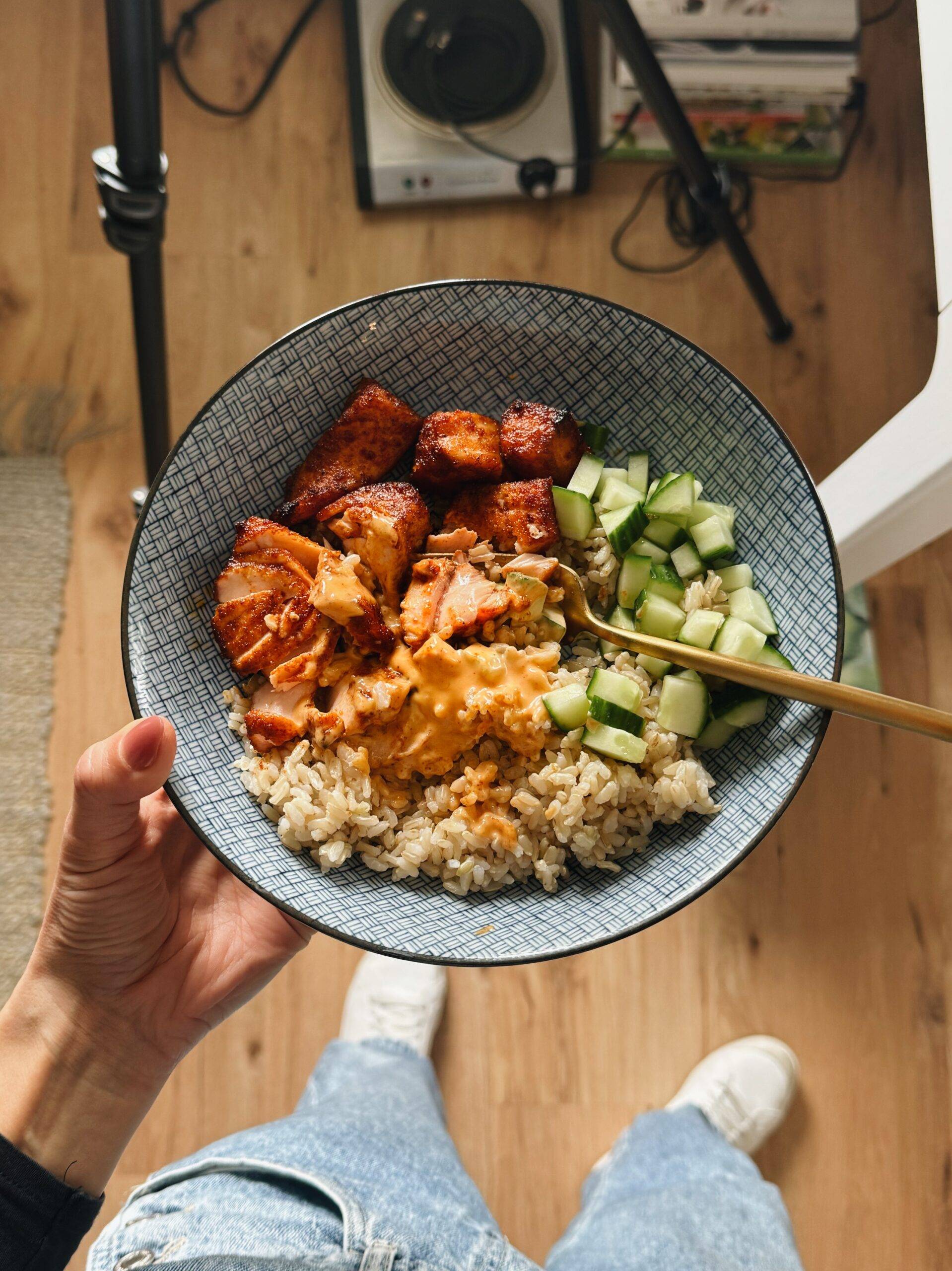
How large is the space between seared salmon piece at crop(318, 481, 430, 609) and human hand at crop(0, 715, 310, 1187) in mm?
443

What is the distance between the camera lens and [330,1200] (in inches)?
65.6

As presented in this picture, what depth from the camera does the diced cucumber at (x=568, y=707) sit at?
132 centimetres

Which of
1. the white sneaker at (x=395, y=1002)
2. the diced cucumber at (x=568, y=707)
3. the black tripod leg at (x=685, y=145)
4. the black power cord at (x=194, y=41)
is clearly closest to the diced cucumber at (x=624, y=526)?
the diced cucumber at (x=568, y=707)

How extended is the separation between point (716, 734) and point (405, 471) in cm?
61

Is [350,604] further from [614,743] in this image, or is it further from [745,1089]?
[745,1089]

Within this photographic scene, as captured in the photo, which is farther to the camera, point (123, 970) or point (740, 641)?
point (123, 970)

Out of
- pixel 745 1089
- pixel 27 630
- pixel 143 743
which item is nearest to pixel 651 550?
pixel 143 743

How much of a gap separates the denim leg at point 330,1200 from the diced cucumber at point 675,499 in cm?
122

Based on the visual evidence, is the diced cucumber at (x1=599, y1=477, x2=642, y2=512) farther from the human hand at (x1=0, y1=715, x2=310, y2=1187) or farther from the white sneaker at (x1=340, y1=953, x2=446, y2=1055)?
the white sneaker at (x1=340, y1=953, x2=446, y2=1055)

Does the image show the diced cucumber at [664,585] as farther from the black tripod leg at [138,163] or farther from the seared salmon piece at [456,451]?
the black tripod leg at [138,163]

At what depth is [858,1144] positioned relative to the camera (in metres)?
2.16

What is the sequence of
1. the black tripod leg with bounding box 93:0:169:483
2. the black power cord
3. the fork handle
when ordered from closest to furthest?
1. the fork handle
2. the black tripod leg with bounding box 93:0:169:483
3. the black power cord

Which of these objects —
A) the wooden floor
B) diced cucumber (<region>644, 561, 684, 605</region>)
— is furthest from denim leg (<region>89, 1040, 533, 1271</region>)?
diced cucumber (<region>644, 561, 684, 605</region>)

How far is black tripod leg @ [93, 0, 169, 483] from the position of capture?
1.30 meters
